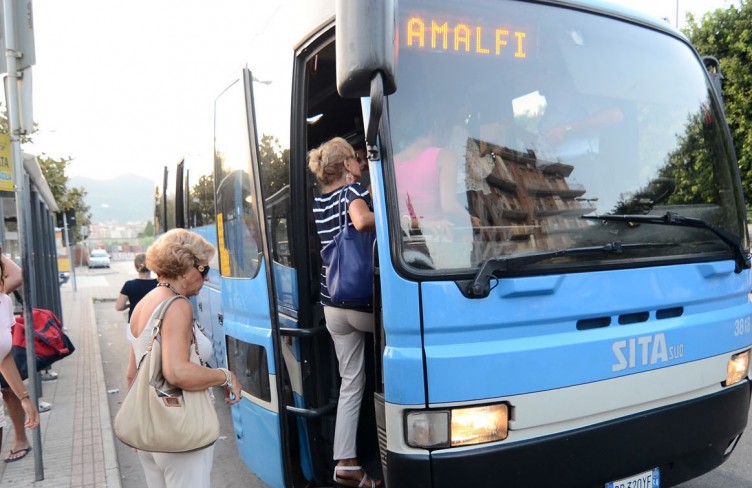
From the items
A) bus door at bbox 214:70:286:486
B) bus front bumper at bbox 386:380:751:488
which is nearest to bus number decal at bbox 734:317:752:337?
bus front bumper at bbox 386:380:751:488

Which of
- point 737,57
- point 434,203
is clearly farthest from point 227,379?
point 737,57

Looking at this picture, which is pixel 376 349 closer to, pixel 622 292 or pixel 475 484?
pixel 475 484

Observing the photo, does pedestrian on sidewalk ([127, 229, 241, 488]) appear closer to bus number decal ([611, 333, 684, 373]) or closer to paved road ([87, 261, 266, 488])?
bus number decal ([611, 333, 684, 373])

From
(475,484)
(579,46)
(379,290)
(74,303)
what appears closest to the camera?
(475,484)

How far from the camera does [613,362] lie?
2.51m

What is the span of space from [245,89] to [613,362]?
2.41 meters

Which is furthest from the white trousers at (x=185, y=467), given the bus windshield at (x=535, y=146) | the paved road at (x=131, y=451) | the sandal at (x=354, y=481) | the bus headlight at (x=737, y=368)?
the bus headlight at (x=737, y=368)

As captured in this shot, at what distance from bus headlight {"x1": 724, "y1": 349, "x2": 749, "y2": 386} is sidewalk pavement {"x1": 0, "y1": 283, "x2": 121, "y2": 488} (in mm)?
4022

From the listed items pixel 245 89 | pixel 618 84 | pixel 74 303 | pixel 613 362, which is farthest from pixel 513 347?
pixel 74 303

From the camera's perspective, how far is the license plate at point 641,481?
260 cm

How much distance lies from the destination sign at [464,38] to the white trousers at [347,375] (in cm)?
132

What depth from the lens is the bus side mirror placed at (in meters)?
2.08

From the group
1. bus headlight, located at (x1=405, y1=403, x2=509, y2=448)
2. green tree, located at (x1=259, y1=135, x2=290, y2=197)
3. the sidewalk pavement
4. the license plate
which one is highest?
green tree, located at (x1=259, y1=135, x2=290, y2=197)

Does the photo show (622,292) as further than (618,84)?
No
